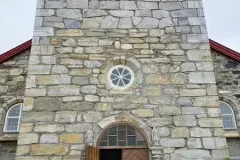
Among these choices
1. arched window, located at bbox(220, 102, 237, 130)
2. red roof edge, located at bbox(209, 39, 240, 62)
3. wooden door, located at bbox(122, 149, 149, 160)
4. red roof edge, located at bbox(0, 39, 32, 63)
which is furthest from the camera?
red roof edge, located at bbox(209, 39, 240, 62)

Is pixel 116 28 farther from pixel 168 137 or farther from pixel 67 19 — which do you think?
pixel 168 137

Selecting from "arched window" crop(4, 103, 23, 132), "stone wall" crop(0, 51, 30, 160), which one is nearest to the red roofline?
"stone wall" crop(0, 51, 30, 160)

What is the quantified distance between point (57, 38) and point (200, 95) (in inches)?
112

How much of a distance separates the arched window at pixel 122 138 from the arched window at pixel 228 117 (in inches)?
118

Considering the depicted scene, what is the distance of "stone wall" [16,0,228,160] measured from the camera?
4422 mm

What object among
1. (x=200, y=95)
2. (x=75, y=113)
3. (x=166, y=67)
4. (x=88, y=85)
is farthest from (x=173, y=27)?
(x=75, y=113)

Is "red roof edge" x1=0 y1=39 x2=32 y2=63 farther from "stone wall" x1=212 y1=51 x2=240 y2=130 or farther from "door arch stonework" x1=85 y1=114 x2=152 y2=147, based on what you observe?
"stone wall" x1=212 y1=51 x2=240 y2=130

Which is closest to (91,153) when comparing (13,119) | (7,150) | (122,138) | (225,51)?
(122,138)

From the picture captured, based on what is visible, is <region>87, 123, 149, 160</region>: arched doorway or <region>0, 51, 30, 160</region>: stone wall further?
<region>0, 51, 30, 160</region>: stone wall

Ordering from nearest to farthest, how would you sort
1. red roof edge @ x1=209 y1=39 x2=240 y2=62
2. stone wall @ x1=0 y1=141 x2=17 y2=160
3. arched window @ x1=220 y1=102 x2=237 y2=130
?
stone wall @ x1=0 y1=141 x2=17 y2=160 < arched window @ x1=220 y1=102 x2=237 y2=130 < red roof edge @ x1=209 y1=39 x2=240 y2=62

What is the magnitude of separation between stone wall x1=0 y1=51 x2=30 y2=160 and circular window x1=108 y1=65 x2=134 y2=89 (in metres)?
2.69

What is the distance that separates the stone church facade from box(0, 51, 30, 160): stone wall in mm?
1835

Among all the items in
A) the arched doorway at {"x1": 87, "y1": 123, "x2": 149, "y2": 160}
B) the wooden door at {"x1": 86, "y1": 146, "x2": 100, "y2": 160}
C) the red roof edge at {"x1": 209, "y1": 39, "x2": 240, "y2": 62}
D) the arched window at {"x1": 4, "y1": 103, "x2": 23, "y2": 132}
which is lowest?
the wooden door at {"x1": 86, "y1": 146, "x2": 100, "y2": 160}

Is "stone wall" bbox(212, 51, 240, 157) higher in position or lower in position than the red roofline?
lower
